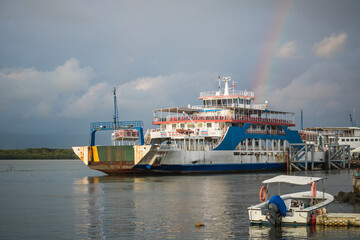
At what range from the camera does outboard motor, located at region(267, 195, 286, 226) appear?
19062 millimetres

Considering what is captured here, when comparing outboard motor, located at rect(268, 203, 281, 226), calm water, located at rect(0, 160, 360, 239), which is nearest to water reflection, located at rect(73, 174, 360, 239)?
calm water, located at rect(0, 160, 360, 239)

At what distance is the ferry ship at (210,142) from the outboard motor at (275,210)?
26212 mm

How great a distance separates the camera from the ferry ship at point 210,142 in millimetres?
46656

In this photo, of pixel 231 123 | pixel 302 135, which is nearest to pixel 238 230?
pixel 231 123

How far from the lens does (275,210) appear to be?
62.7ft

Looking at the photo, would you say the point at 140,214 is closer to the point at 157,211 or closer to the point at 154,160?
the point at 157,211

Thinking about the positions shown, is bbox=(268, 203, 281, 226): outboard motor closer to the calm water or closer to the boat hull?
the calm water

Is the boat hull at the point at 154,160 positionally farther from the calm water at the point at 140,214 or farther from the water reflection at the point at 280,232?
the water reflection at the point at 280,232

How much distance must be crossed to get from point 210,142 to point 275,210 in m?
37.8

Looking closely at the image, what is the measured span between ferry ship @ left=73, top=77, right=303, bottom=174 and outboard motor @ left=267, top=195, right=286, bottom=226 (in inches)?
1032

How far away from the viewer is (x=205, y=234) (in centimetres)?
1817

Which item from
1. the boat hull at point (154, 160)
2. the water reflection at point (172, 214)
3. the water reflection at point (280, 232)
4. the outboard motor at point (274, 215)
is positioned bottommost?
Answer: the water reflection at point (280, 232)

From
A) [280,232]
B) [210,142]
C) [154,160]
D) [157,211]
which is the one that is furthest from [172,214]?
[210,142]

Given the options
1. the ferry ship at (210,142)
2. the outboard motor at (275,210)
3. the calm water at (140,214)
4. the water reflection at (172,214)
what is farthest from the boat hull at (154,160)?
the outboard motor at (275,210)
